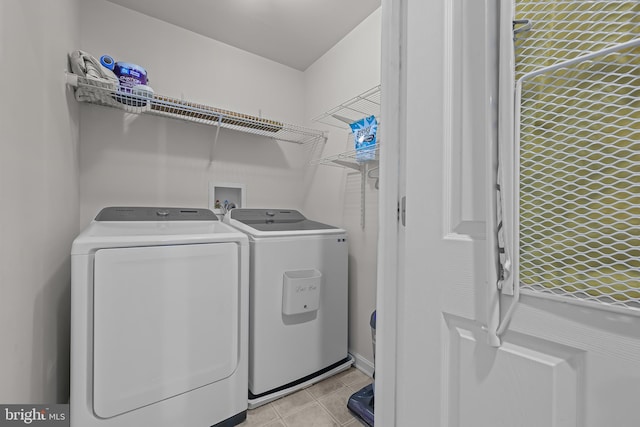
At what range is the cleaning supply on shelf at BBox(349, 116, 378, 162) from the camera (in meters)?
1.62

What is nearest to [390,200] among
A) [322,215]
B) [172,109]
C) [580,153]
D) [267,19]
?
[580,153]

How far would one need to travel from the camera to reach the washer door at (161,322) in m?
1.04

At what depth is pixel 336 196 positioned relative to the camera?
213 cm

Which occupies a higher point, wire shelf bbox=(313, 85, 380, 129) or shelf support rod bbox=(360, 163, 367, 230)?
wire shelf bbox=(313, 85, 380, 129)

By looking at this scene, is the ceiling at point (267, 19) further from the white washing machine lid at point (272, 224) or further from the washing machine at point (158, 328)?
the washing machine at point (158, 328)

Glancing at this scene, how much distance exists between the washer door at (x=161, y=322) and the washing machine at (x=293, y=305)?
0.17 metres

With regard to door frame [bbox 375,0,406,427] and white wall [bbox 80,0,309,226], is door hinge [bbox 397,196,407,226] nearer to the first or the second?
door frame [bbox 375,0,406,427]

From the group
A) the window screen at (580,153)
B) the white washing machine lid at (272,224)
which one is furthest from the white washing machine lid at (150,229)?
the window screen at (580,153)

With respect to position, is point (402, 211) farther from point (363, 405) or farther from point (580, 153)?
point (363, 405)

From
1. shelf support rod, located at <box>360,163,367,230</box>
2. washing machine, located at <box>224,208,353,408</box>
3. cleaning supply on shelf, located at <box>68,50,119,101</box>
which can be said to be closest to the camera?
cleaning supply on shelf, located at <box>68,50,119,101</box>

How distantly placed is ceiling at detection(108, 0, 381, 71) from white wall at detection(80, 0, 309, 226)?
0.30ft

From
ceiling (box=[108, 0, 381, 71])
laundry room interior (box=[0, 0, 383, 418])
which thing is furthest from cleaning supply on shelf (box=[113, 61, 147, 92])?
ceiling (box=[108, 0, 381, 71])

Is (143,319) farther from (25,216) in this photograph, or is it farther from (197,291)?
(25,216)

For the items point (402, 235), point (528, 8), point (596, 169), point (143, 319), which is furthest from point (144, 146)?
point (596, 169)
